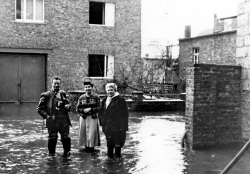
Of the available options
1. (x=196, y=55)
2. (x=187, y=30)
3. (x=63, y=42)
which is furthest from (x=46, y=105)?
(x=187, y=30)

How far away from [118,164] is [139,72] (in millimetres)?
16364

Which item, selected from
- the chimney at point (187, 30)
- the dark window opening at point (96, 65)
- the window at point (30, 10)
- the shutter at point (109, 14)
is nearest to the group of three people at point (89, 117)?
the window at point (30, 10)

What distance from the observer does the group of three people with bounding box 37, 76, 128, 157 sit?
7957mm

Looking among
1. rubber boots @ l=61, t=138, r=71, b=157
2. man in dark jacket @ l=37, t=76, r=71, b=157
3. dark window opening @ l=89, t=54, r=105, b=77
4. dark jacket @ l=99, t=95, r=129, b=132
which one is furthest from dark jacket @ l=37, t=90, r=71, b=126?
dark window opening @ l=89, t=54, r=105, b=77

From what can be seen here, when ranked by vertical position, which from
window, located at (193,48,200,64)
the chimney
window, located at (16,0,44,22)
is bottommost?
window, located at (193,48,200,64)

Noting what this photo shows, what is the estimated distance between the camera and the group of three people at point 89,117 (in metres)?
7.96

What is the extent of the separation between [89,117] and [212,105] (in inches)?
115

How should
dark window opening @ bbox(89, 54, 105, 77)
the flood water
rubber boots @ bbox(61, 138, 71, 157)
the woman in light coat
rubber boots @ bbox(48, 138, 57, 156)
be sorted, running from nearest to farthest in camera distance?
the flood water → rubber boots @ bbox(48, 138, 57, 156) → rubber boots @ bbox(61, 138, 71, 157) → the woman in light coat → dark window opening @ bbox(89, 54, 105, 77)

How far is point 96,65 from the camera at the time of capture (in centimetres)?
2280

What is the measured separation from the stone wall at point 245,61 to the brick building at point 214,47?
1972 cm

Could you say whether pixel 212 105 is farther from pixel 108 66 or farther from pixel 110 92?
pixel 108 66

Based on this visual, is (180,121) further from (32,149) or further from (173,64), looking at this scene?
(173,64)

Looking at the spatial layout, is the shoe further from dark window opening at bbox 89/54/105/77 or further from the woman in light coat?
dark window opening at bbox 89/54/105/77

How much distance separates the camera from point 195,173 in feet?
22.0
